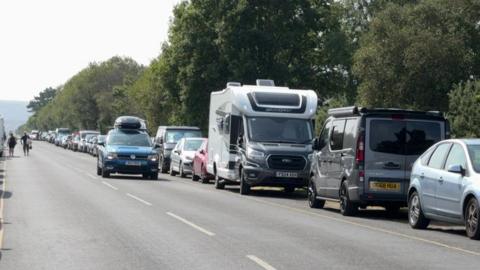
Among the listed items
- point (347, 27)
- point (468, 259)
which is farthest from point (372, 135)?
point (347, 27)

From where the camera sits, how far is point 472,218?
51.6 feet

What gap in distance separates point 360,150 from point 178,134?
26748mm

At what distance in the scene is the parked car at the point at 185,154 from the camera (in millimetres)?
39938

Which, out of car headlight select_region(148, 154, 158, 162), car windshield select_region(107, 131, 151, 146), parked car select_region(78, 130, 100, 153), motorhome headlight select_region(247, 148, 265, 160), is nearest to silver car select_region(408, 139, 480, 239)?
motorhome headlight select_region(247, 148, 265, 160)

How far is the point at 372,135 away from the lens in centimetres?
2053

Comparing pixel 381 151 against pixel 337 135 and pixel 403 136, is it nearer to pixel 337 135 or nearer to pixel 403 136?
pixel 403 136

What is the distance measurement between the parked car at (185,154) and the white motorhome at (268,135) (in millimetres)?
10401

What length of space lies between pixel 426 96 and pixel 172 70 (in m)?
14.8

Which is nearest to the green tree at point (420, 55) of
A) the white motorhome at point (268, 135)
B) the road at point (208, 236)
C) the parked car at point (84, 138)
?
the white motorhome at point (268, 135)

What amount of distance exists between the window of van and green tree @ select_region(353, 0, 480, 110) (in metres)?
28.0

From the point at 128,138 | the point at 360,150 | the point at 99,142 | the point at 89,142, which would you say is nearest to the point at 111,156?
the point at 128,138

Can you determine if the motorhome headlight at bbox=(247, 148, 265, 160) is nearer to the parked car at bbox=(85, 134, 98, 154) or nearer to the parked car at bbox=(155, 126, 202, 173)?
the parked car at bbox=(155, 126, 202, 173)

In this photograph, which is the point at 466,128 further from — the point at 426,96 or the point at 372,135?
the point at 372,135

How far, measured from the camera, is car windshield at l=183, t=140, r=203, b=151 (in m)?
40.3
